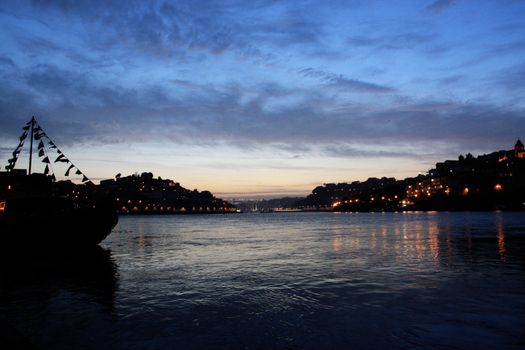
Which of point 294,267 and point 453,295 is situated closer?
point 453,295

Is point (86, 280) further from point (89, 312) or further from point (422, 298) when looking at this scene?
point (422, 298)

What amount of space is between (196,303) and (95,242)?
26037 millimetres

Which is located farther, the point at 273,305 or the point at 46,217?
the point at 46,217

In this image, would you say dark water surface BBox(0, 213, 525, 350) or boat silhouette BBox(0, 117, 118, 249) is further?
boat silhouette BBox(0, 117, 118, 249)

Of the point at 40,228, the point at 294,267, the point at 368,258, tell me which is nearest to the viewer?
the point at 294,267

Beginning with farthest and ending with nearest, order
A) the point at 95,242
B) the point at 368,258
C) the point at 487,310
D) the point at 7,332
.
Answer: the point at 95,242, the point at 368,258, the point at 487,310, the point at 7,332

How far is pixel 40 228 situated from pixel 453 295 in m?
28.7

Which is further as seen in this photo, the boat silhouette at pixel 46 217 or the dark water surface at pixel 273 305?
the boat silhouette at pixel 46 217

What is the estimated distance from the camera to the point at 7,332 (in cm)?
996

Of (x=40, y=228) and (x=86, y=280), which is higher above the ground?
(x=40, y=228)

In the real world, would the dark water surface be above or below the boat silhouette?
below

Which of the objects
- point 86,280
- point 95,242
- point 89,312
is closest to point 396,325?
point 89,312

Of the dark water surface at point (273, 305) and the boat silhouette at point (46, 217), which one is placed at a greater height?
the boat silhouette at point (46, 217)

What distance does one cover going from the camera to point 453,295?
14047 millimetres
